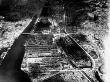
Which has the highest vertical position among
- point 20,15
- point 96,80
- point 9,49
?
point 20,15

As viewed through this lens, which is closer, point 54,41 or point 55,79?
point 55,79

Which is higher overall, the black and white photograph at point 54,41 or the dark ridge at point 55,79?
the black and white photograph at point 54,41

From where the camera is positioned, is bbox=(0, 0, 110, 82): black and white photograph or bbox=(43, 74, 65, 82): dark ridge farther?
bbox=(0, 0, 110, 82): black and white photograph

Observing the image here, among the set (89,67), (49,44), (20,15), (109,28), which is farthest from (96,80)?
(20,15)

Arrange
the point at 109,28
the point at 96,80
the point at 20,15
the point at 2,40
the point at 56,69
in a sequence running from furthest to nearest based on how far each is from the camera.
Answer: the point at 20,15, the point at 109,28, the point at 2,40, the point at 56,69, the point at 96,80

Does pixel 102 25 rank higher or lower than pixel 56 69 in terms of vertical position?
higher

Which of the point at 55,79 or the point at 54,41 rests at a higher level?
the point at 54,41

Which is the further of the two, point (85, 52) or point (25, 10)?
point (25, 10)

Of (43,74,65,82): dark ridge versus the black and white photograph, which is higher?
the black and white photograph

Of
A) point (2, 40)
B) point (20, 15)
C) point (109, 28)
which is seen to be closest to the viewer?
point (2, 40)

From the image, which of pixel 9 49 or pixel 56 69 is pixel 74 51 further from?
pixel 9 49

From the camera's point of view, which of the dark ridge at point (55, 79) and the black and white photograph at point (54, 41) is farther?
the black and white photograph at point (54, 41)
